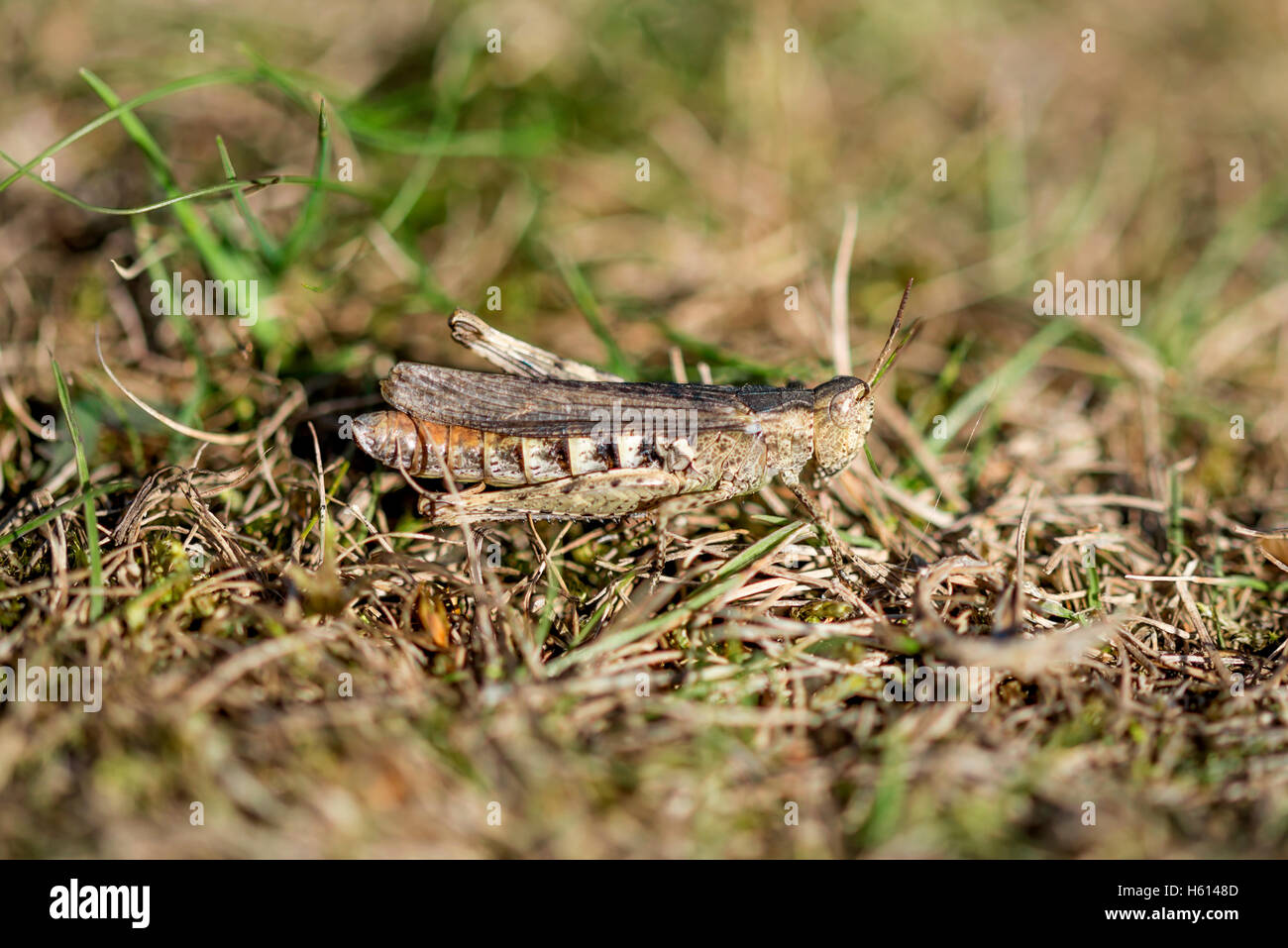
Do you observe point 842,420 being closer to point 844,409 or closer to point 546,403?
point 844,409

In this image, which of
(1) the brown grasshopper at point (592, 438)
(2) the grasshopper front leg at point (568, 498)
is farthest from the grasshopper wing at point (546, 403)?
(2) the grasshopper front leg at point (568, 498)

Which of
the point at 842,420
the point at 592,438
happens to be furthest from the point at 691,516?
the point at 842,420

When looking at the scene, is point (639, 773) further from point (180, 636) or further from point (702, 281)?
point (702, 281)

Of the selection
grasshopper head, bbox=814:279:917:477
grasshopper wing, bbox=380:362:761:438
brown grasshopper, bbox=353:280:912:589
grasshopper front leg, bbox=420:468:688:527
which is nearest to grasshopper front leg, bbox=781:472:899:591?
brown grasshopper, bbox=353:280:912:589

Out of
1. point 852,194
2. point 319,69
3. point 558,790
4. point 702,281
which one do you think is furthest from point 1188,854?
point 319,69

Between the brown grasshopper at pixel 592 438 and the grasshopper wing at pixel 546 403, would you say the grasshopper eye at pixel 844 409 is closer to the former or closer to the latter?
the brown grasshopper at pixel 592 438

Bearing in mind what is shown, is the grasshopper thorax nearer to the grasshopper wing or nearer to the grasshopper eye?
the grasshopper eye

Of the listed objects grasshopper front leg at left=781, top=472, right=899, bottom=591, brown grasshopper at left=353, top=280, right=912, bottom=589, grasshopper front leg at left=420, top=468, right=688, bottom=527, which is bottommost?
grasshopper front leg at left=781, top=472, right=899, bottom=591
